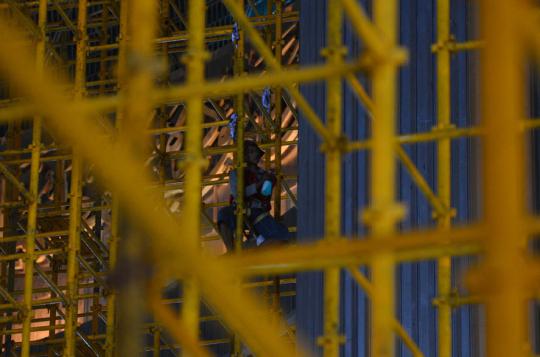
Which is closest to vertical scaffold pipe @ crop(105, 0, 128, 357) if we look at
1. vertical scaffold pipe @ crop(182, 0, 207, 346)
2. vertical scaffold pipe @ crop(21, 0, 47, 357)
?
vertical scaffold pipe @ crop(21, 0, 47, 357)

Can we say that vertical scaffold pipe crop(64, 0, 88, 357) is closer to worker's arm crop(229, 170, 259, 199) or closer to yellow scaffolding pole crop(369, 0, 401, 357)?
worker's arm crop(229, 170, 259, 199)

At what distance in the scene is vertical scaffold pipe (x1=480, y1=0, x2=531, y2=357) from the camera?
4465 mm

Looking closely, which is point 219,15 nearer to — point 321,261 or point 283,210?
point 283,210

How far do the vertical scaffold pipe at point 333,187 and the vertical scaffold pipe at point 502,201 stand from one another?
7.49 feet

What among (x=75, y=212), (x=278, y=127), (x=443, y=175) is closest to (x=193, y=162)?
(x=443, y=175)

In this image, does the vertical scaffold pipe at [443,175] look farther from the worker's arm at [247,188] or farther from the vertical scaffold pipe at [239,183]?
the worker's arm at [247,188]

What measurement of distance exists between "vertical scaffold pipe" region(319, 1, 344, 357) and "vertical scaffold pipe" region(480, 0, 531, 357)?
2283mm

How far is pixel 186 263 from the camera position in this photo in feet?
16.8

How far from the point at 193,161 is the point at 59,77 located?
38.2 feet

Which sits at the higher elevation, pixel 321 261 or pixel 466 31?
pixel 466 31

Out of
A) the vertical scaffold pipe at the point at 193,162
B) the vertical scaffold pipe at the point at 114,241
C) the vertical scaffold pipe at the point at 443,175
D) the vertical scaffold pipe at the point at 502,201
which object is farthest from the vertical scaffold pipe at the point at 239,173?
the vertical scaffold pipe at the point at 502,201

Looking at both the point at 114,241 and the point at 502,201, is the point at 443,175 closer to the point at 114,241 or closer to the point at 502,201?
the point at 502,201

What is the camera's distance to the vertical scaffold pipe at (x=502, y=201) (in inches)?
176

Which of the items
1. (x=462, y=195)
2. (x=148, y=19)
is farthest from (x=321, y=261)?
(x=462, y=195)
